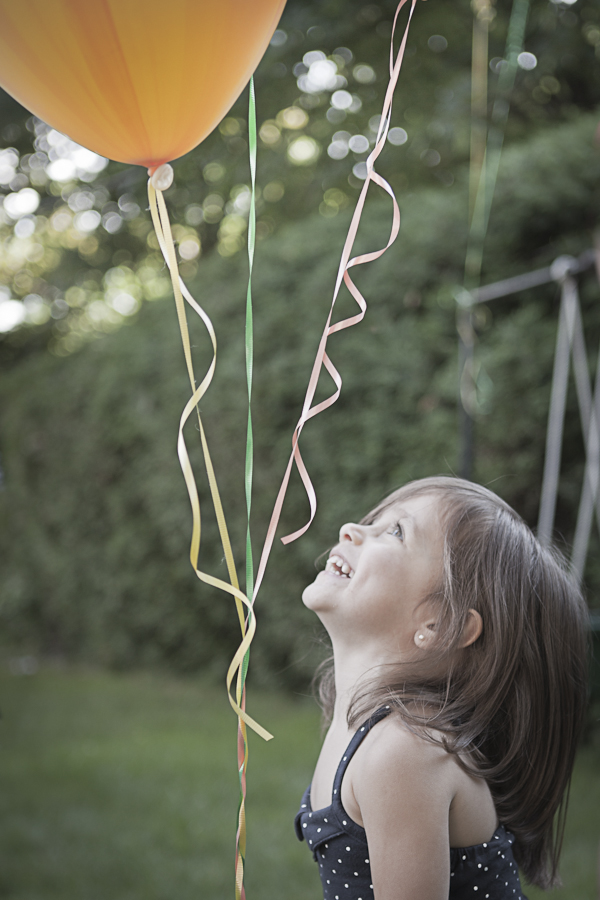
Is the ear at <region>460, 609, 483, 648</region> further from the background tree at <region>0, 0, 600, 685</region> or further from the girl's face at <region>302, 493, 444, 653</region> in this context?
the background tree at <region>0, 0, 600, 685</region>

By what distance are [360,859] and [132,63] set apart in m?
0.92

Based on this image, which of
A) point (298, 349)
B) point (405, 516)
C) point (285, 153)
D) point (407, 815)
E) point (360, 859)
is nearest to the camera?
point (407, 815)

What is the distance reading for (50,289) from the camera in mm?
7855

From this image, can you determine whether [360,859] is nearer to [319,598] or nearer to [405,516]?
[319,598]

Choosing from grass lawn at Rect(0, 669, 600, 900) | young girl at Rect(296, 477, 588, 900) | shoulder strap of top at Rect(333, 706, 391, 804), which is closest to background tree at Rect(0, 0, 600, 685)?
grass lawn at Rect(0, 669, 600, 900)

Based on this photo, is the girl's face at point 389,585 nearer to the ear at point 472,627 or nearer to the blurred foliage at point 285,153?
the ear at point 472,627

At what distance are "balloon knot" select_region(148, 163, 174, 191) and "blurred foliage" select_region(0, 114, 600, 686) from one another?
1.65 meters

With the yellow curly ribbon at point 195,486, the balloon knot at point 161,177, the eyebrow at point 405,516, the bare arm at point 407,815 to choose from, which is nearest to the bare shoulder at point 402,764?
the bare arm at point 407,815

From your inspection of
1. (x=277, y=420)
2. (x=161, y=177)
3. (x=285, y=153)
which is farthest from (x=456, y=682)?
(x=285, y=153)

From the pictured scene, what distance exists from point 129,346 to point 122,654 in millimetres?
1847

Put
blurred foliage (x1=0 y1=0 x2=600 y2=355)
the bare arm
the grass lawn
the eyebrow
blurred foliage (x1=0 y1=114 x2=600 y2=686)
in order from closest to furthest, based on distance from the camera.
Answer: the bare arm < the eyebrow < the grass lawn < blurred foliage (x1=0 y1=114 x2=600 y2=686) < blurred foliage (x1=0 y1=0 x2=600 y2=355)

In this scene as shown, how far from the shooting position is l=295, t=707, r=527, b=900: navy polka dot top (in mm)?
828

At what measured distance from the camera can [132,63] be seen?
0.87m

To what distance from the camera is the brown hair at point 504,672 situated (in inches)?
33.5
